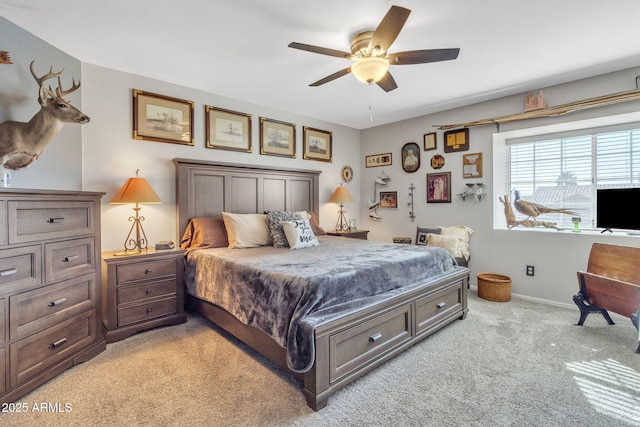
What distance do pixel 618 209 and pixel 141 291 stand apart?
474cm

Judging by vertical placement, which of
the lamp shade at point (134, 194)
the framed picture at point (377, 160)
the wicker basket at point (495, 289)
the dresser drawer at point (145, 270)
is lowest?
the wicker basket at point (495, 289)

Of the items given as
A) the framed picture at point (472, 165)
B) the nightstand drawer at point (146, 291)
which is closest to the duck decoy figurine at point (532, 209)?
the framed picture at point (472, 165)

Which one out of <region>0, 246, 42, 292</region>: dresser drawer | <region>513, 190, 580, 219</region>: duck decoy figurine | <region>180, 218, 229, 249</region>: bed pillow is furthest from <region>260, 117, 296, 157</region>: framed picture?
<region>513, 190, 580, 219</region>: duck decoy figurine

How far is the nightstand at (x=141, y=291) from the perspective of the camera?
246 cm

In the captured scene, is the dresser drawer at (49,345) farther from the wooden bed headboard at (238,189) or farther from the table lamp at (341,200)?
the table lamp at (341,200)

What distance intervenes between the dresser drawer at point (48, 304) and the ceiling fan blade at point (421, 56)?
2.84 m

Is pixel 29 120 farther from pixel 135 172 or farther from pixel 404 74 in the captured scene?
pixel 404 74

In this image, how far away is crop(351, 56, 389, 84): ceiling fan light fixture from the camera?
2.12m

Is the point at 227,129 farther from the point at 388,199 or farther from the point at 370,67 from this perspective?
the point at 388,199

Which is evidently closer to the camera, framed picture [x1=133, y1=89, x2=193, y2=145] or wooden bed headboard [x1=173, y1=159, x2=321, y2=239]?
framed picture [x1=133, y1=89, x2=193, y2=145]

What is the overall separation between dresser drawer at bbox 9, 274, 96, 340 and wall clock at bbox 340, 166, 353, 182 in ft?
12.5

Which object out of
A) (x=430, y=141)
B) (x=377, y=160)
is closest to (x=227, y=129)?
(x=377, y=160)

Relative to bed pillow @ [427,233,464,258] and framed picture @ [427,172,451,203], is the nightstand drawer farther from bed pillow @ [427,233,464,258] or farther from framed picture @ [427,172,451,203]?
framed picture @ [427,172,451,203]

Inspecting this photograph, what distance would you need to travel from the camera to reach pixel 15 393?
167cm
